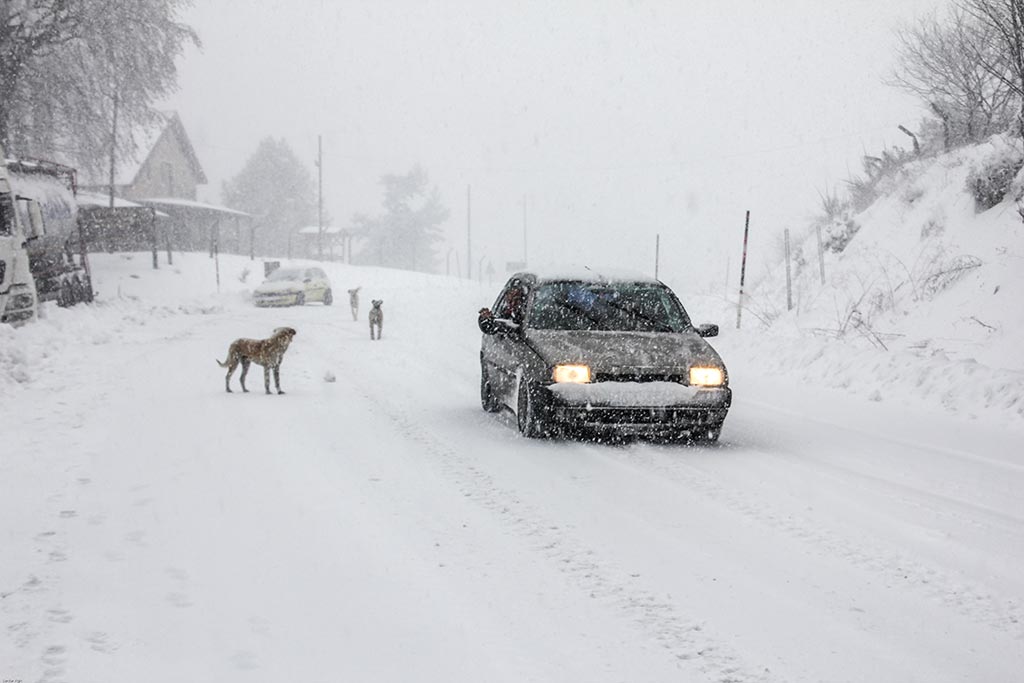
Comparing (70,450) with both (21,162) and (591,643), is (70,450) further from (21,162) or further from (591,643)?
(21,162)

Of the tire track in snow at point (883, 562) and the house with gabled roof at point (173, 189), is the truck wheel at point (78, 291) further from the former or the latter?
the house with gabled roof at point (173, 189)

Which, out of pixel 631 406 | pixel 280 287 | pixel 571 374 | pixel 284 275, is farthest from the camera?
pixel 284 275

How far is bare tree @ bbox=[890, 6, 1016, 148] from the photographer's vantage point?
20.3 m

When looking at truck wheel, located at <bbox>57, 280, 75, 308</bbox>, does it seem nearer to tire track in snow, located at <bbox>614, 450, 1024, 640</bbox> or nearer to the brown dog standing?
the brown dog standing

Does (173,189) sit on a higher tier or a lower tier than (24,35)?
lower

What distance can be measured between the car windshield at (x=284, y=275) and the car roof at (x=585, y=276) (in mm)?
23182

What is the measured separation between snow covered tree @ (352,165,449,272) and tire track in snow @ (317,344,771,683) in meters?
87.6

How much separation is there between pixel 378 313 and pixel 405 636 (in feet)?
47.0

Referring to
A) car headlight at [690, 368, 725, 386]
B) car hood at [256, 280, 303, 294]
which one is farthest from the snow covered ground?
car hood at [256, 280, 303, 294]

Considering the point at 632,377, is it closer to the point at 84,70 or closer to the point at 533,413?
the point at 533,413

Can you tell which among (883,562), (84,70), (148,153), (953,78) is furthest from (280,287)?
(148,153)

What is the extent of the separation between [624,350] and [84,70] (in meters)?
24.5

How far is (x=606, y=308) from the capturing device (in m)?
8.43

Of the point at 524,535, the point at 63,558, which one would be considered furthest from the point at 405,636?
the point at 63,558
